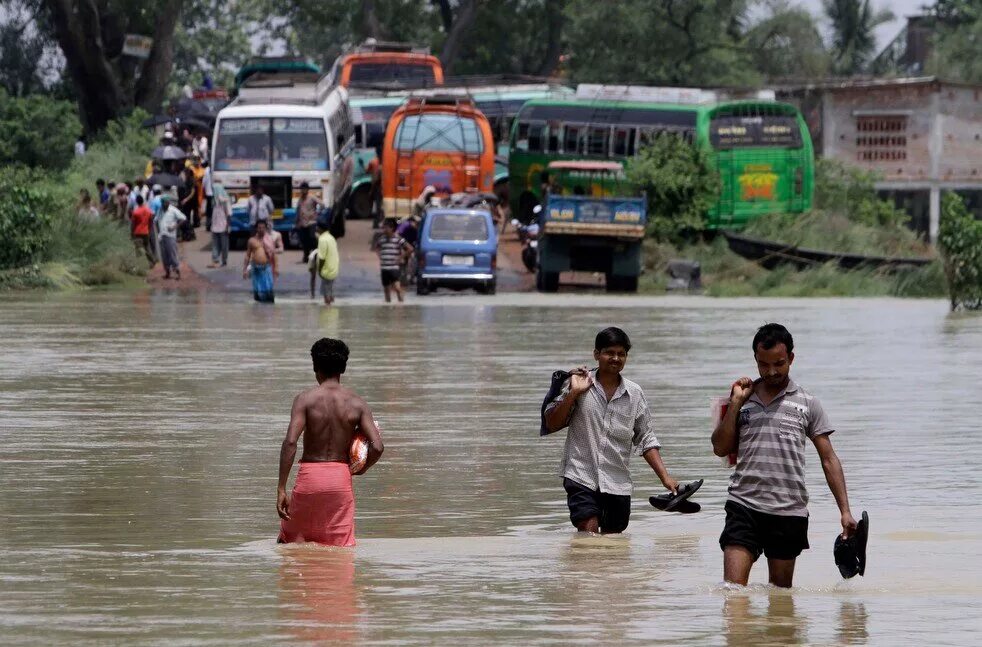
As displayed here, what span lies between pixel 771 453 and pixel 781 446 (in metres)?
0.05

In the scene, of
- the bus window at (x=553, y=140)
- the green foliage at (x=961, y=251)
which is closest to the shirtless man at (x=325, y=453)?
the green foliage at (x=961, y=251)

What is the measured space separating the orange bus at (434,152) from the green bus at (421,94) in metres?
4.16

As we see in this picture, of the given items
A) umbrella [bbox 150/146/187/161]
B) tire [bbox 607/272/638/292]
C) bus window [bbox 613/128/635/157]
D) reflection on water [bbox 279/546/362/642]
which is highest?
bus window [bbox 613/128/635/157]

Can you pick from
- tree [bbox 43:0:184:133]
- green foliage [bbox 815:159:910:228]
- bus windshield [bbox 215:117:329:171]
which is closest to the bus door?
green foliage [bbox 815:159:910:228]

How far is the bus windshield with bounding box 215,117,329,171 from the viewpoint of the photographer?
40969 millimetres

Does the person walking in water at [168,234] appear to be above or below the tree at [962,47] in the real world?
below

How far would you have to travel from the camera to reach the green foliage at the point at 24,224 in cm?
3587

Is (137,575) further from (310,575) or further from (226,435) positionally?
(226,435)

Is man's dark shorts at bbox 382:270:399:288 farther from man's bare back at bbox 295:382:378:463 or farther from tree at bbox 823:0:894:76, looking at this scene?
tree at bbox 823:0:894:76

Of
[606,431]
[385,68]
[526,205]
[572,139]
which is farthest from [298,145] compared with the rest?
[606,431]

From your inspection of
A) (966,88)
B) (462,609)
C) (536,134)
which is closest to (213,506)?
(462,609)

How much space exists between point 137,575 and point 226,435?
5.88 meters

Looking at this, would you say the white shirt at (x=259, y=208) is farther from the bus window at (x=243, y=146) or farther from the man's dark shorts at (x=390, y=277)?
the man's dark shorts at (x=390, y=277)

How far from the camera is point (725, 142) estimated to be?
41.9 meters
